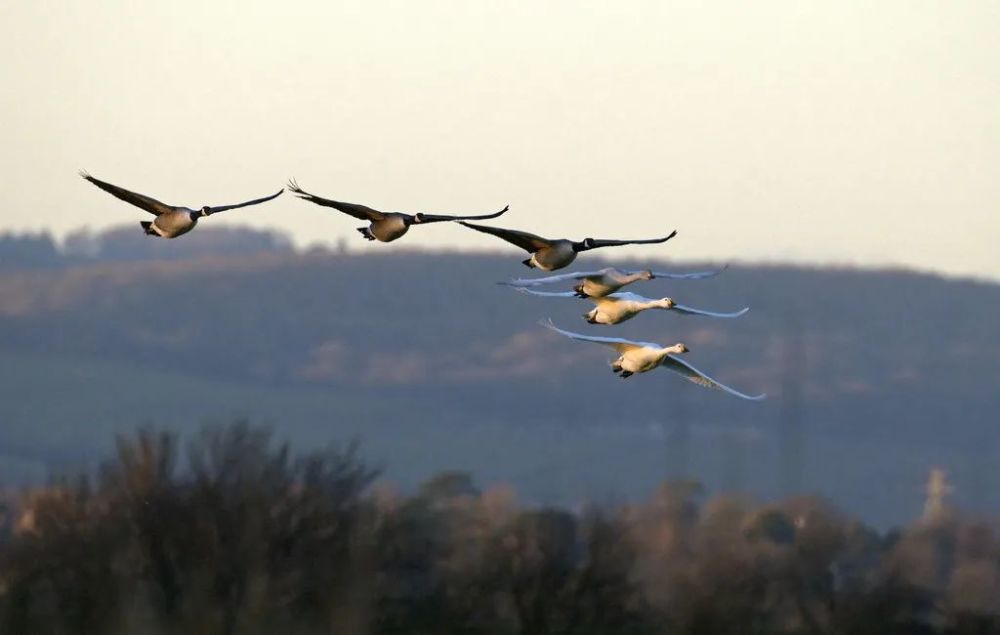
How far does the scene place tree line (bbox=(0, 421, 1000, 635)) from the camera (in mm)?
37500

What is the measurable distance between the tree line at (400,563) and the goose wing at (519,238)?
23.5 m

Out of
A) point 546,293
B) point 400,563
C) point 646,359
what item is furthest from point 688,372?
point 400,563

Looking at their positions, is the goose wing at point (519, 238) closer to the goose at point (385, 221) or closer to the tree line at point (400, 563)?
the goose at point (385, 221)

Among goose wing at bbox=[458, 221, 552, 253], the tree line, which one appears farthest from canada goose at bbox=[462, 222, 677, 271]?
the tree line

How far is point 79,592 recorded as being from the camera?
36.9 meters

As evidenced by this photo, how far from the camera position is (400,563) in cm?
4125

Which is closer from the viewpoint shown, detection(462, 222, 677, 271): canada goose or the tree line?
detection(462, 222, 677, 271): canada goose

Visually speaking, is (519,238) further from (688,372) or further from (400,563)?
(400,563)

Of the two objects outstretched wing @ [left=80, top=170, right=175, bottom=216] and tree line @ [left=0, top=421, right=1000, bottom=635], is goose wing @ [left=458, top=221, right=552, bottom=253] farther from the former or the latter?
tree line @ [left=0, top=421, right=1000, bottom=635]

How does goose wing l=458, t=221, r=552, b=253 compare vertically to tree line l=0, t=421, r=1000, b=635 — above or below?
above

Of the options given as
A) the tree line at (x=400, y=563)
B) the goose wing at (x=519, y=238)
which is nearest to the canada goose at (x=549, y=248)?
the goose wing at (x=519, y=238)

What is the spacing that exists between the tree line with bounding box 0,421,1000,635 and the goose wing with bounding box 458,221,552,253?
23.5 meters

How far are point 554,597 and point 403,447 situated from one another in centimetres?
4201

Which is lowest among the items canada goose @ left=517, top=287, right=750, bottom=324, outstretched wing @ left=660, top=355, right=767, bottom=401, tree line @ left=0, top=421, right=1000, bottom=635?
tree line @ left=0, top=421, right=1000, bottom=635
